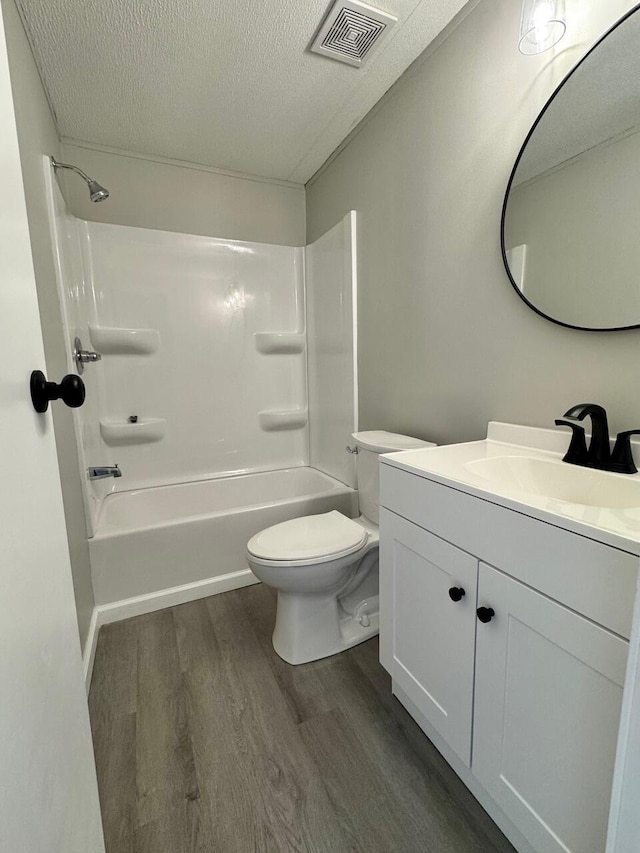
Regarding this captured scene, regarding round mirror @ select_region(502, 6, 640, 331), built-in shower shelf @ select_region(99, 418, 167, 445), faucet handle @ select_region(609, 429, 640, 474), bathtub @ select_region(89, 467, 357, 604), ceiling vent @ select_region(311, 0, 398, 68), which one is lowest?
bathtub @ select_region(89, 467, 357, 604)

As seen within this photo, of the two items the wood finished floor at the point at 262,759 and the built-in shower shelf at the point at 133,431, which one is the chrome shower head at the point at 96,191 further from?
the wood finished floor at the point at 262,759

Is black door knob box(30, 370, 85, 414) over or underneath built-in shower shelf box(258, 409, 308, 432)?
over

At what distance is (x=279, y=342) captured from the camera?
2.61 m

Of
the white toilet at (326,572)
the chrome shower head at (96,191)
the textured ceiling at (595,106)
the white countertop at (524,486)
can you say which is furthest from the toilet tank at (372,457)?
the chrome shower head at (96,191)

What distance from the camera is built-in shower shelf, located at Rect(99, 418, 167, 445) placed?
2.23 metres

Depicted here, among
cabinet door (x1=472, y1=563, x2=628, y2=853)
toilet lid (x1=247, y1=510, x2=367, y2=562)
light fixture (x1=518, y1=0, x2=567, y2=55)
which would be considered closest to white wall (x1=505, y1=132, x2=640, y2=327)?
light fixture (x1=518, y1=0, x2=567, y2=55)

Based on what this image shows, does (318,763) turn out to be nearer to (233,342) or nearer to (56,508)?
(56,508)

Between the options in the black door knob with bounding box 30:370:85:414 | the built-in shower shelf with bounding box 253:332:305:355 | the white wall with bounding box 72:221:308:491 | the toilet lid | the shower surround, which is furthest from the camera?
the built-in shower shelf with bounding box 253:332:305:355

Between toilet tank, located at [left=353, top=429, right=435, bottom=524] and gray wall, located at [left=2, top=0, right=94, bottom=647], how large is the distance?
1.15 meters

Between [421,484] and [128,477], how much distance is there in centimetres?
197

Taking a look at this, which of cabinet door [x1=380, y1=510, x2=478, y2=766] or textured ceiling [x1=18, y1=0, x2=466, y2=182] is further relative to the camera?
textured ceiling [x1=18, y1=0, x2=466, y2=182]

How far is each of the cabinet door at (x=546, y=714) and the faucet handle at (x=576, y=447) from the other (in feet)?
1.42

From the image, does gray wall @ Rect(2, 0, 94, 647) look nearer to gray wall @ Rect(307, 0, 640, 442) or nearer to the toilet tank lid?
the toilet tank lid

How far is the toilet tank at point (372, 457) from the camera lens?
5.02 ft
